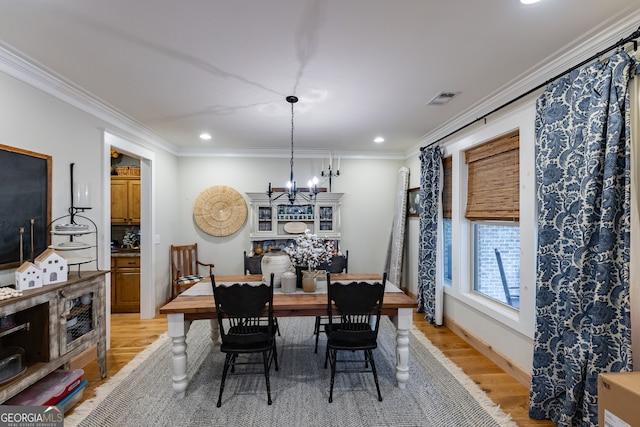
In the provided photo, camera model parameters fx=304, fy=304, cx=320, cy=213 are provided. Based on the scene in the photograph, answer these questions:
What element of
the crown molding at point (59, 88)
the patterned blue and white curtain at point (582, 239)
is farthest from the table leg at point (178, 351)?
the patterned blue and white curtain at point (582, 239)

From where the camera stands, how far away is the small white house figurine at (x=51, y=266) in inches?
83.0

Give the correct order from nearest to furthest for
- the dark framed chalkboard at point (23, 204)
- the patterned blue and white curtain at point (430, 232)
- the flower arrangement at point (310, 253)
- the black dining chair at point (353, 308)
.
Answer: the dark framed chalkboard at point (23, 204) < the black dining chair at point (353, 308) < the flower arrangement at point (310, 253) < the patterned blue and white curtain at point (430, 232)

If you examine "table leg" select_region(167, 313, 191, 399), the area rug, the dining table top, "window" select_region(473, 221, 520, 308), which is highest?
"window" select_region(473, 221, 520, 308)

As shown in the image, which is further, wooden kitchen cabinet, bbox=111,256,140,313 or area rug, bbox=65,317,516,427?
wooden kitchen cabinet, bbox=111,256,140,313

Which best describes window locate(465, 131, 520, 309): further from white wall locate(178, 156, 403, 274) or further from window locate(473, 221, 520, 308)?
white wall locate(178, 156, 403, 274)

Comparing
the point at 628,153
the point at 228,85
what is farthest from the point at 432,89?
the point at 228,85

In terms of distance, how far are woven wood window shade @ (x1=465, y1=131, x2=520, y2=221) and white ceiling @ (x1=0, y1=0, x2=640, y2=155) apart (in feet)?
1.31

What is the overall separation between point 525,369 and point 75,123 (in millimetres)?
4421

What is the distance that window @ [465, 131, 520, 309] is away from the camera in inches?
108

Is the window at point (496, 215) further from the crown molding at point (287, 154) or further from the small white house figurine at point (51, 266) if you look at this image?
the small white house figurine at point (51, 266)

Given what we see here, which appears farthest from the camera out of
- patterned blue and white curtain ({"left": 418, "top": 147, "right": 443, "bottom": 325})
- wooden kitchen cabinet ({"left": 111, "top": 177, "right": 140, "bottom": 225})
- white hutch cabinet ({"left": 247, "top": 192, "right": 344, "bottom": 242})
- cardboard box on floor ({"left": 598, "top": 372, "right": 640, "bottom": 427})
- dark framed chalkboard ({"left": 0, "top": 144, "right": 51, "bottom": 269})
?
white hutch cabinet ({"left": 247, "top": 192, "right": 344, "bottom": 242})

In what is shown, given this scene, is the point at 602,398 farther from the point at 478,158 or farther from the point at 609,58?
the point at 478,158

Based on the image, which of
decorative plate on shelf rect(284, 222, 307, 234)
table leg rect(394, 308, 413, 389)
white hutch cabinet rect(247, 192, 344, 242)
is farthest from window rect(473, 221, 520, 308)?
decorative plate on shelf rect(284, 222, 307, 234)

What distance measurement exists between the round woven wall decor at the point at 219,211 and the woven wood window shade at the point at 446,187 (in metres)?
3.05
